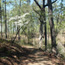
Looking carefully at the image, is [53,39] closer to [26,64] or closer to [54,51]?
[54,51]

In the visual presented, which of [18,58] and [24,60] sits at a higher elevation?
[18,58]

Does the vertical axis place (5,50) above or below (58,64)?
above

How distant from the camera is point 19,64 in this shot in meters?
4.84

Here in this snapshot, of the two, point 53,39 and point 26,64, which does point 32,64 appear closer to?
point 26,64

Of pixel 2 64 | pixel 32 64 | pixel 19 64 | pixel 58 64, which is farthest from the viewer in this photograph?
pixel 58 64

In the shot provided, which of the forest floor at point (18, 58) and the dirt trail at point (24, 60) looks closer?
the dirt trail at point (24, 60)

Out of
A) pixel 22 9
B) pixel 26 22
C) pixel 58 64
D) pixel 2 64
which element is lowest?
pixel 58 64

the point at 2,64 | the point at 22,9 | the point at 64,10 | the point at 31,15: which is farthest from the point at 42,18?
the point at 22,9

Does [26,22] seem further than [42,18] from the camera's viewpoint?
Yes

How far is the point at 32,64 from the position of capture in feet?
16.9

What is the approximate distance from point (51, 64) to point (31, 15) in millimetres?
5620

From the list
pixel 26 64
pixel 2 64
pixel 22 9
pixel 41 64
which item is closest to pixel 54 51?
pixel 41 64

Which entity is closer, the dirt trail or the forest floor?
the dirt trail

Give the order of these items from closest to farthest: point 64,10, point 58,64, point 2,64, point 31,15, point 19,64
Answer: point 2,64 < point 19,64 < point 58,64 < point 64,10 < point 31,15
